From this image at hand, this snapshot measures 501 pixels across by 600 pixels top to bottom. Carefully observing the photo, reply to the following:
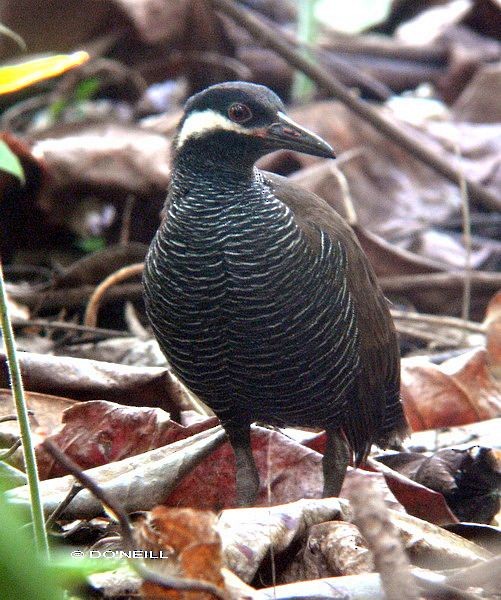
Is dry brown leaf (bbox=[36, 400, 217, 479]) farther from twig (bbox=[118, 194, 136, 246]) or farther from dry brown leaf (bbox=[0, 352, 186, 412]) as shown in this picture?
twig (bbox=[118, 194, 136, 246])

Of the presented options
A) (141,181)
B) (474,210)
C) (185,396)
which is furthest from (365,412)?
(474,210)

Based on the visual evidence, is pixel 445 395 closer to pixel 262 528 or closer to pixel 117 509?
pixel 262 528

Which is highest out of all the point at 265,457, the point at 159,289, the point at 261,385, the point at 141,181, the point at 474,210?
the point at 159,289

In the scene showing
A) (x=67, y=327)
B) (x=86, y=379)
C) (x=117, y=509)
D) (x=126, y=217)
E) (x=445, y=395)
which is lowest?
(x=126, y=217)

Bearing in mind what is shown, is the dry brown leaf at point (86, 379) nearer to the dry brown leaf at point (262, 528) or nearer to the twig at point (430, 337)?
the dry brown leaf at point (262, 528)

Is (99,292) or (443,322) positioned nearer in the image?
(99,292)

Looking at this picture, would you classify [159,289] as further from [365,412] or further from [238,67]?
[238,67]

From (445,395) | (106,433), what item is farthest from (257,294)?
(445,395)

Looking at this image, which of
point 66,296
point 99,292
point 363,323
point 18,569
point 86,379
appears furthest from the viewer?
point 66,296
